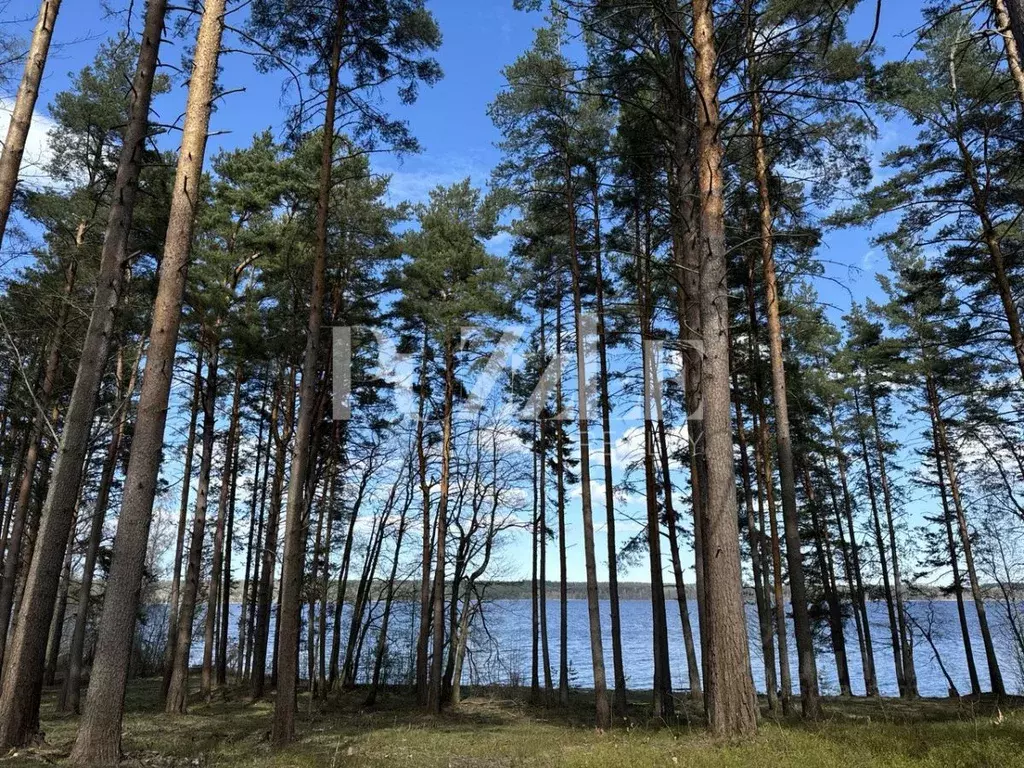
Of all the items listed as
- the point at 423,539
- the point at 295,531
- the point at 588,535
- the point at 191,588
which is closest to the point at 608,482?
the point at 588,535

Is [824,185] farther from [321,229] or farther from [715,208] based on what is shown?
[321,229]

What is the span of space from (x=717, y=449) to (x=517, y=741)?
5.92 meters

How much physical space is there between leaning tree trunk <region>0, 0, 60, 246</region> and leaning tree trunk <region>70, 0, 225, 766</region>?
2.31 meters

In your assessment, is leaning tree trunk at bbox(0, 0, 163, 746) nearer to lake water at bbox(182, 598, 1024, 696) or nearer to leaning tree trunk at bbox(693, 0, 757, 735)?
leaning tree trunk at bbox(693, 0, 757, 735)

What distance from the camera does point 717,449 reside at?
667cm

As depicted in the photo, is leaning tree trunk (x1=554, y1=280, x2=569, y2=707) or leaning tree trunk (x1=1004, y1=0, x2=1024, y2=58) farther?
leaning tree trunk (x1=554, y1=280, x2=569, y2=707)

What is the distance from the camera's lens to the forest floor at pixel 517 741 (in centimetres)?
502

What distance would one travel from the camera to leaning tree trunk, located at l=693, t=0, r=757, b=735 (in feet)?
20.1

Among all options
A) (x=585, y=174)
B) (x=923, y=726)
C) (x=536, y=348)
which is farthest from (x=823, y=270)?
(x=536, y=348)

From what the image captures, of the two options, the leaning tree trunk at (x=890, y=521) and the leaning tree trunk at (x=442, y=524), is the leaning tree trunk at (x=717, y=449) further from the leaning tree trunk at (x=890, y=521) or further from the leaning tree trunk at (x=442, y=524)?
the leaning tree trunk at (x=890, y=521)

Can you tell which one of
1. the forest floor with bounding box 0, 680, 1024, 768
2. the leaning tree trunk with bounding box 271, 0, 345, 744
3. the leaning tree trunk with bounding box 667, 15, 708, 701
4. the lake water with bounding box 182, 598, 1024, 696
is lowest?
the lake water with bounding box 182, 598, 1024, 696

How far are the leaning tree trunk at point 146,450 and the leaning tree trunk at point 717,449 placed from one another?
18.6 feet

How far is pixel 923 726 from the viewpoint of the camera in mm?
6445

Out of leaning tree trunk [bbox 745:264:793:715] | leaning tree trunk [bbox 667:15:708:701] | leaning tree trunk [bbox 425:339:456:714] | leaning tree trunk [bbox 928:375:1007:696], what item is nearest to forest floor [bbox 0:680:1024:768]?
leaning tree trunk [bbox 425:339:456:714]
